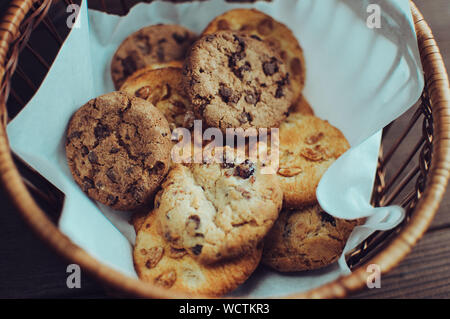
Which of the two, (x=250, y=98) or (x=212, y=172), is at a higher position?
(x=250, y=98)

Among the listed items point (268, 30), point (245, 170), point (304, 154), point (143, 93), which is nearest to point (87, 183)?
point (143, 93)

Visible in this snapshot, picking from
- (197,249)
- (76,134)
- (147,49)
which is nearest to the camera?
(197,249)

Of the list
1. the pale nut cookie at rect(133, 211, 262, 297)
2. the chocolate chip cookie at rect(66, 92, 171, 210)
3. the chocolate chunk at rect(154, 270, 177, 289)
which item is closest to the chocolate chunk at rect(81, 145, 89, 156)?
the chocolate chip cookie at rect(66, 92, 171, 210)

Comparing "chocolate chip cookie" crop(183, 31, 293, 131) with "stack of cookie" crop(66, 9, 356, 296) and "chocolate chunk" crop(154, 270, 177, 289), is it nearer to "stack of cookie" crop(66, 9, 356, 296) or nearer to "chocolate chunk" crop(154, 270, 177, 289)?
"stack of cookie" crop(66, 9, 356, 296)

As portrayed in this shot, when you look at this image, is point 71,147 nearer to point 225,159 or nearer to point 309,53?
point 225,159

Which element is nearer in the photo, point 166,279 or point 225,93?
point 166,279

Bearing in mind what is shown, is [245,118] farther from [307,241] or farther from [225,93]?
[307,241]

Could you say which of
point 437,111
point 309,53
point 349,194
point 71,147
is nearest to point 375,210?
point 349,194

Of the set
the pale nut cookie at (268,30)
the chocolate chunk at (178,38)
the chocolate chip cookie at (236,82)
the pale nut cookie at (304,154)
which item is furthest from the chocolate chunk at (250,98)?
the chocolate chunk at (178,38)

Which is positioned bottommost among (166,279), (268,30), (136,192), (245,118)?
(166,279)
